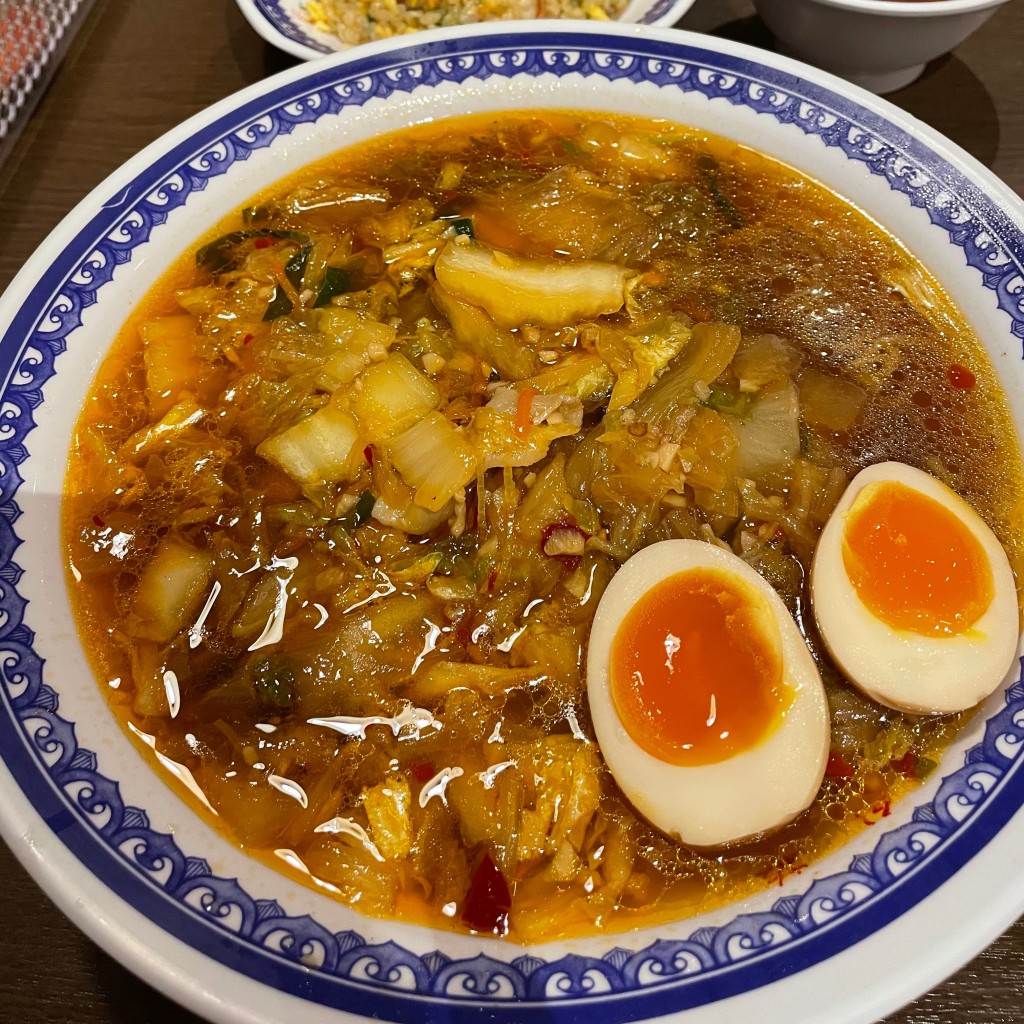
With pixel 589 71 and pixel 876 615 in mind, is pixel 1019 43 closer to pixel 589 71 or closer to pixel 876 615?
pixel 589 71

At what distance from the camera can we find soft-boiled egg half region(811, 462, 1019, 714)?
1.58 m

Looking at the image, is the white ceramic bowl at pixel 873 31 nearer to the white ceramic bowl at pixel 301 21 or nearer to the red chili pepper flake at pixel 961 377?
the white ceramic bowl at pixel 301 21

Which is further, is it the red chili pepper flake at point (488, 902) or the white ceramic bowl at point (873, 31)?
the white ceramic bowl at point (873, 31)

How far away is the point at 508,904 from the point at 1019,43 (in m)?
4.15

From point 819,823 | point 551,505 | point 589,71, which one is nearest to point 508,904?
point 819,823

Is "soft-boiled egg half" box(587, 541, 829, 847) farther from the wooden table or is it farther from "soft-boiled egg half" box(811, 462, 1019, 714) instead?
the wooden table

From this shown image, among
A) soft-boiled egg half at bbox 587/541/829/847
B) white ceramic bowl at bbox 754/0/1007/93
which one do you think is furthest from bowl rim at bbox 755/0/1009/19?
soft-boiled egg half at bbox 587/541/829/847

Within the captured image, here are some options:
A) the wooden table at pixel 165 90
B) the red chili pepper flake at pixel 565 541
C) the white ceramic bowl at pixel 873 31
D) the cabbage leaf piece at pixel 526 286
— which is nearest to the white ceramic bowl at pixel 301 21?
the wooden table at pixel 165 90

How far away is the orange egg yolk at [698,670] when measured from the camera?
154 cm

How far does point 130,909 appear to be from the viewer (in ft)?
4.35

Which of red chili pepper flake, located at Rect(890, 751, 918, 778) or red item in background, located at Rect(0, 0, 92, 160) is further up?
red item in background, located at Rect(0, 0, 92, 160)

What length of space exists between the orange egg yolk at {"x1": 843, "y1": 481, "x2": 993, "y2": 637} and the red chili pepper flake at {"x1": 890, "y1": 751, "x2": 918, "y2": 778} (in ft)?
0.86

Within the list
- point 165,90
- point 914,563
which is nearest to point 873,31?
point 914,563

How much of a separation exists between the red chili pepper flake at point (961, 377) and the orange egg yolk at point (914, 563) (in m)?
0.53
